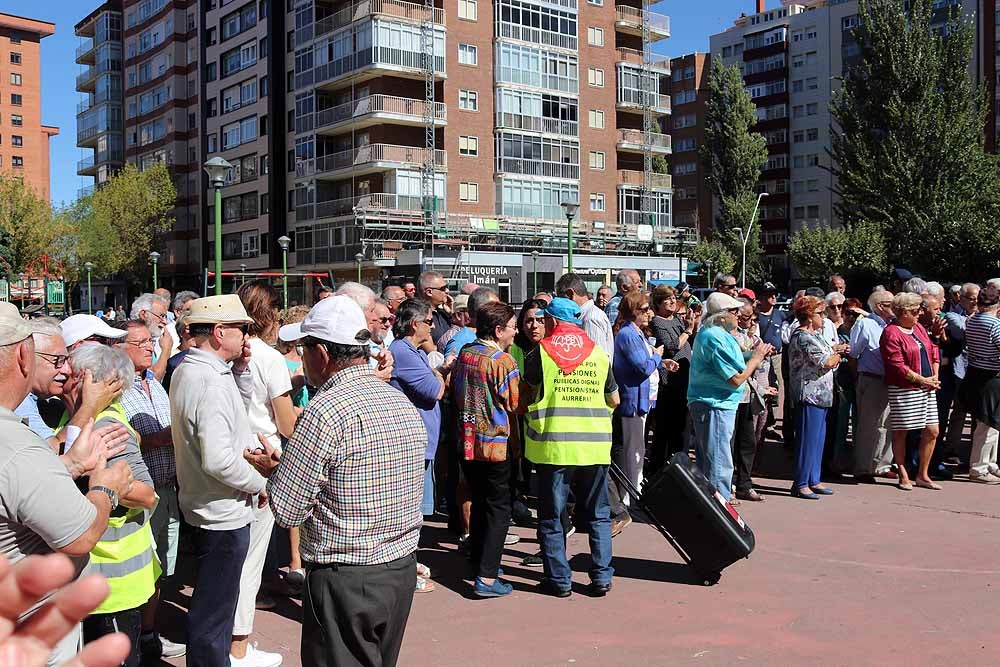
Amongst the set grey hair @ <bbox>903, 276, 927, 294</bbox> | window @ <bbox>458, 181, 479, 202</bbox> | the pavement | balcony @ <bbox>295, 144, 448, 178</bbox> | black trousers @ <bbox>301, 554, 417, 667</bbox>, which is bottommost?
the pavement

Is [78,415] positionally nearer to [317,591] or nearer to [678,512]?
[317,591]

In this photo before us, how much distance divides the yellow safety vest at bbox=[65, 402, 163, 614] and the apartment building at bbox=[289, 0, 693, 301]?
38.6m

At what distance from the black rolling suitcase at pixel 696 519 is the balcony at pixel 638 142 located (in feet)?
172

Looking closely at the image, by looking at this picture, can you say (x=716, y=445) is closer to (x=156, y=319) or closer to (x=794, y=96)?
(x=156, y=319)

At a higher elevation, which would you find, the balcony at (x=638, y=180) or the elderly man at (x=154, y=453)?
the balcony at (x=638, y=180)

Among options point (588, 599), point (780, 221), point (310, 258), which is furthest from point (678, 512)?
point (780, 221)

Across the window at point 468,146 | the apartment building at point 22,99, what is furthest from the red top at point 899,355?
the apartment building at point 22,99

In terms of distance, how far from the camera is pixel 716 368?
759cm

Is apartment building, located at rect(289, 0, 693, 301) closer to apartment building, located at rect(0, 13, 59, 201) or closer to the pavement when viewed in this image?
the pavement

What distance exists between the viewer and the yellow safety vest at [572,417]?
617cm

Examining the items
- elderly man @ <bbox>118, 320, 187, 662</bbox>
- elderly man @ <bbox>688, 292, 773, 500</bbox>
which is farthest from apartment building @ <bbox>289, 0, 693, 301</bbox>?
elderly man @ <bbox>118, 320, 187, 662</bbox>

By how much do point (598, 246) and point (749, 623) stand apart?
5034cm

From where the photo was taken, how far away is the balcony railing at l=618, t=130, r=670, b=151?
57344mm

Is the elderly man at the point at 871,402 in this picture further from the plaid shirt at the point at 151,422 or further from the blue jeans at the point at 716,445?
the plaid shirt at the point at 151,422
